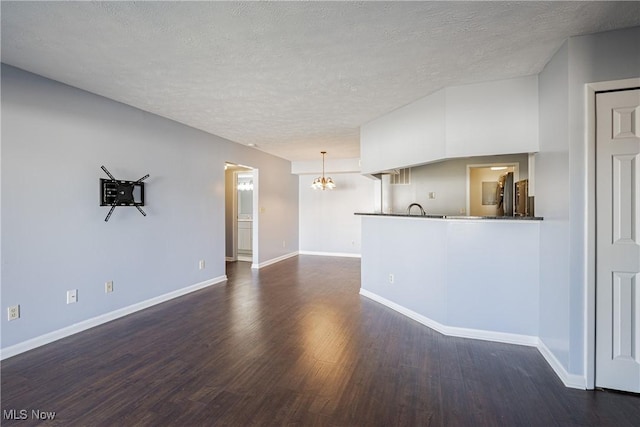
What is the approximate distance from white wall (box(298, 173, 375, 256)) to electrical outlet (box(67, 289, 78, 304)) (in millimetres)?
5879

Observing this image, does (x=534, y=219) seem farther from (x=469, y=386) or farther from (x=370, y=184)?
(x=370, y=184)

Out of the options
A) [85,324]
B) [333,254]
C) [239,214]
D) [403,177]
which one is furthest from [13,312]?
[333,254]

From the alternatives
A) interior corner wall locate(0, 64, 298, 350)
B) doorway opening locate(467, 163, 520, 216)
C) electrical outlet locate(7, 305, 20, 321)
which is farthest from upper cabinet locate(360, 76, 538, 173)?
electrical outlet locate(7, 305, 20, 321)

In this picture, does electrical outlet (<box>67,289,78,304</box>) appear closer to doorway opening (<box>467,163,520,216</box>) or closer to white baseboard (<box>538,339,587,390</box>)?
white baseboard (<box>538,339,587,390</box>)

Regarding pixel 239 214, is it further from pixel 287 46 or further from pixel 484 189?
pixel 287 46

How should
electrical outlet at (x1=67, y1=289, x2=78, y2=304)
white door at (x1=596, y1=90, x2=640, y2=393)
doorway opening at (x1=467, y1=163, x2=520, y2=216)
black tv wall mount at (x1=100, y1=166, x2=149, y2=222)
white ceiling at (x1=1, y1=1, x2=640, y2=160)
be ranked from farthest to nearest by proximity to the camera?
doorway opening at (x1=467, y1=163, x2=520, y2=216) < black tv wall mount at (x1=100, y1=166, x2=149, y2=222) < electrical outlet at (x1=67, y1=289, x2=78, y2=304) < white door at (x1=596, y1=90, x2=640, y2=393) < white ceiling at (x1=1, y1=1, x2=640, y2=160)

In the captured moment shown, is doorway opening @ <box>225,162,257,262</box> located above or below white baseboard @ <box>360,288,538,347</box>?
above

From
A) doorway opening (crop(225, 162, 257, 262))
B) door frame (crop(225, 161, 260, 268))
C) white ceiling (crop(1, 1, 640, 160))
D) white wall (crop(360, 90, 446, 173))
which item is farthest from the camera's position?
doorway opening (crop(225, 162, 257, 262))

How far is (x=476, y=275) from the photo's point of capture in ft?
9.95

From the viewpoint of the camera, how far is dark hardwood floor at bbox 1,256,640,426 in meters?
1.91

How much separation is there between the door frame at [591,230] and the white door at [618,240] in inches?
1.1

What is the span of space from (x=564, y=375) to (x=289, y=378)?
6.95 feet

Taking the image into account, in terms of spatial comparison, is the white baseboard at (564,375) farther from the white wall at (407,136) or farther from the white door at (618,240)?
the white wall at (407,136)

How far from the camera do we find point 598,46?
2191 millimetres
